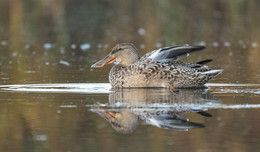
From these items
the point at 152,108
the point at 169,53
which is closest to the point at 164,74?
the point at 169,53

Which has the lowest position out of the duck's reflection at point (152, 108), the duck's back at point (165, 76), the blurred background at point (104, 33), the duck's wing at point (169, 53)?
the duck's reflection at point (152, 108)

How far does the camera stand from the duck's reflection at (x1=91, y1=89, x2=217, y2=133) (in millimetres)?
6336

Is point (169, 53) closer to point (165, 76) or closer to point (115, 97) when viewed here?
point (165, 76)

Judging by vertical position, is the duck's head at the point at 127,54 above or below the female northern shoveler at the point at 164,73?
above

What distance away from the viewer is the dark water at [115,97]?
5.71 m

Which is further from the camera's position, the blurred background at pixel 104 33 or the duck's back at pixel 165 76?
the blurred background at pixel 104 33

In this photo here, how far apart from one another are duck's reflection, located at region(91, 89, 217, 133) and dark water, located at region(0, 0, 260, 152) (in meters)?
0.01

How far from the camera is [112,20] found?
2556 cm

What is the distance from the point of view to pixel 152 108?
7184mm

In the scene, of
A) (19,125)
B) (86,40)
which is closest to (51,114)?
(19,125)

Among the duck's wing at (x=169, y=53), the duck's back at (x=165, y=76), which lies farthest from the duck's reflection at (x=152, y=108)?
the duck's wing at (x=169, y=53)

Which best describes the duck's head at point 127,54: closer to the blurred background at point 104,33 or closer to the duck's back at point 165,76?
the duck's back at point 165,76

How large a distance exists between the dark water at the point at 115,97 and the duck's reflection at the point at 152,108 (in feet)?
0.04

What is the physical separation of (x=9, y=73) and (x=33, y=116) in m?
4.75
